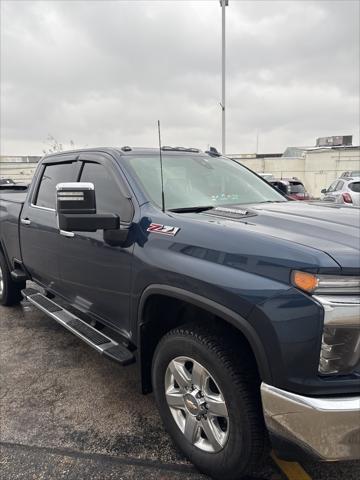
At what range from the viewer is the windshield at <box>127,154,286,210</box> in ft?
9.57

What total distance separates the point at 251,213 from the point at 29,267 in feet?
9.56

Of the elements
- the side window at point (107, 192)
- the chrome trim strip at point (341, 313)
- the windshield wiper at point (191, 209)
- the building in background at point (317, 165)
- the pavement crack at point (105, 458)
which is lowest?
the pavement crack at point (105, 458)

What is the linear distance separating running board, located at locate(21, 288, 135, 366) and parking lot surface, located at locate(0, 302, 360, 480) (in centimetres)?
51

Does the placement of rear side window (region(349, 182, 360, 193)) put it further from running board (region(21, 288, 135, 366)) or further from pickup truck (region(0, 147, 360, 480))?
running board (region(21, 288, 135, 366))

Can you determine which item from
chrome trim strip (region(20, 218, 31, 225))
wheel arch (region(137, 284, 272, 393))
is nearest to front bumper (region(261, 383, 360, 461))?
wheel arch (region(137, 284, 272, 393))

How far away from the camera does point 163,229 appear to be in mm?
2439

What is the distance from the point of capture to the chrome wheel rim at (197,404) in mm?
2168

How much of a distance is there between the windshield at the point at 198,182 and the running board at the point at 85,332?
3.53ft

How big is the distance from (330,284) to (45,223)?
2972mm

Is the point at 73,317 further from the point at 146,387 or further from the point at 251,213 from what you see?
the point at 251,213

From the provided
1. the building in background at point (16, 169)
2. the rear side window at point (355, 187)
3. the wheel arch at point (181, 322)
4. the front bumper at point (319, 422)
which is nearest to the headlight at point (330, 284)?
the wheel arch at point (181, 322)

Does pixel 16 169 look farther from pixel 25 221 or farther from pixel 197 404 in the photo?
pixel 197 404

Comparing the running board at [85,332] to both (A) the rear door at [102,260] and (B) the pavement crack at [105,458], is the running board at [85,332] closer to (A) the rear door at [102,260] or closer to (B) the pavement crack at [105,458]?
(A) the rear door at [102,260]

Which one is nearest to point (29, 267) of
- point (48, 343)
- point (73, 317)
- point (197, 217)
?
point (48, 343)
